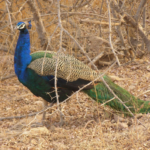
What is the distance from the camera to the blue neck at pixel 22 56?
354 cm

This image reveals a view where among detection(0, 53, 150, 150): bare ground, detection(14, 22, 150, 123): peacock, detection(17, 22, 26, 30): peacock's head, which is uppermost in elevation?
detection(17, 22, 26, 30): peacock's head

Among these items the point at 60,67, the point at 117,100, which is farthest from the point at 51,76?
the point at 117,100

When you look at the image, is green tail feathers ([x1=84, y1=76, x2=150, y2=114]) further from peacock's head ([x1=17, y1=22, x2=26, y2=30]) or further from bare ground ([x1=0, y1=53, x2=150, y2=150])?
peacock's head ([x1=17, y1=22, x2=26, y2=30])

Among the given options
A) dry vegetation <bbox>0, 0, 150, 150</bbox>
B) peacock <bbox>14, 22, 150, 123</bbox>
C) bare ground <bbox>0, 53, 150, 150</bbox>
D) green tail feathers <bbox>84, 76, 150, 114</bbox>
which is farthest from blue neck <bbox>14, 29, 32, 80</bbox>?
green tail feathers <bbox>84, 76, 150, 114</bbox>

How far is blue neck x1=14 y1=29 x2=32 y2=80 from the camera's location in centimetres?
354

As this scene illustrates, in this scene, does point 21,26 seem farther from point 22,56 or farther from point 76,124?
point 76,124

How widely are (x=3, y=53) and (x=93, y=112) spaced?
283cm

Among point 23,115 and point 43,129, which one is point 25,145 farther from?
point 23,115

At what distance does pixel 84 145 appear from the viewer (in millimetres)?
2729

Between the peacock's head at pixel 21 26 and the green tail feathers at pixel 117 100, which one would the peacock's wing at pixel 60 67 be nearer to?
the green tail feathers at pixel 117 100

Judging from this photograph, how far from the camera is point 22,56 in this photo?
11.7 feet

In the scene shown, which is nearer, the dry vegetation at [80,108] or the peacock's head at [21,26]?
the dry vegetation at [80,108]

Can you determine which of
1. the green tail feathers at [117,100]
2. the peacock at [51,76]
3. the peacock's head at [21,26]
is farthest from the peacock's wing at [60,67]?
the peacock's head at [21,26]

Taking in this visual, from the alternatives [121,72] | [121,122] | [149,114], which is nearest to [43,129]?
[121,122]
